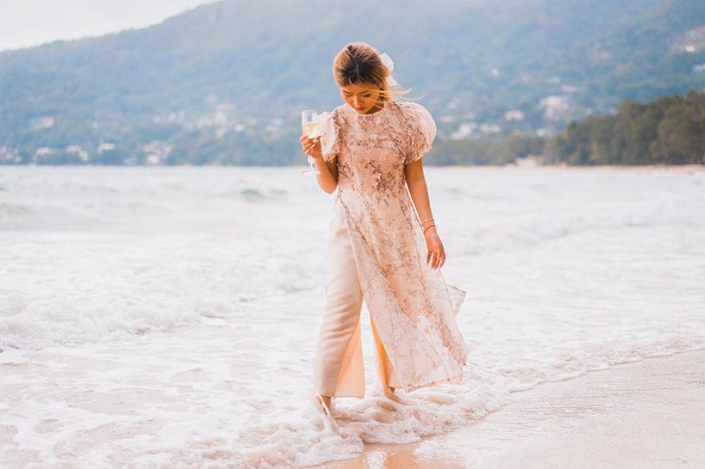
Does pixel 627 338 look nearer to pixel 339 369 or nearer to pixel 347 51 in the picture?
pixel 339 369

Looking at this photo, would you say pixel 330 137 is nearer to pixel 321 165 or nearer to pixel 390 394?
pixel 321 165

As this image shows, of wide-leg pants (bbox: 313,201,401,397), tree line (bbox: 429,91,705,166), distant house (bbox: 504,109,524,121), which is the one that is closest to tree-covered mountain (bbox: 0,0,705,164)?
distant house (bbox: 504,109,524,121)

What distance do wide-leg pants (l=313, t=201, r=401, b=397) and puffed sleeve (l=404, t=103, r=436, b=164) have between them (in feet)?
1.34

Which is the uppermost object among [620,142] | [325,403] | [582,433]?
[620,142]

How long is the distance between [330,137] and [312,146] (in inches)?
3.5

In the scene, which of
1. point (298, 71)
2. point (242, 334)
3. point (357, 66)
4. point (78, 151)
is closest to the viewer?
point (357, 66)

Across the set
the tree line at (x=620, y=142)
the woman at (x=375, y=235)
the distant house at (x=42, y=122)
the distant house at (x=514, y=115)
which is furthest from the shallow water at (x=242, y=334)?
the distant house at (x=514, y=115)

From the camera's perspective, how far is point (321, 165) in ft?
10.3

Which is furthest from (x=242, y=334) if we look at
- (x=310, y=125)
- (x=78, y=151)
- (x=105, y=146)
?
(x=105, y=146)

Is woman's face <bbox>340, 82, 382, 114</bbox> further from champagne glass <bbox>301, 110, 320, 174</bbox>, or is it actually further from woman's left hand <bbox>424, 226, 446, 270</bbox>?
woman's left hand <bbox>424, 226, 446, 270</bbox>

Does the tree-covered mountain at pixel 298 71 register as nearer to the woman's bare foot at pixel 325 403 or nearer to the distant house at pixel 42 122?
the distant house at pixel 42 122

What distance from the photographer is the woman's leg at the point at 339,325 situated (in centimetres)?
317

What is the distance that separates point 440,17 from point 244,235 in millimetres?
105345

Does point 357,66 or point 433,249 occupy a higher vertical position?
point 357,66
